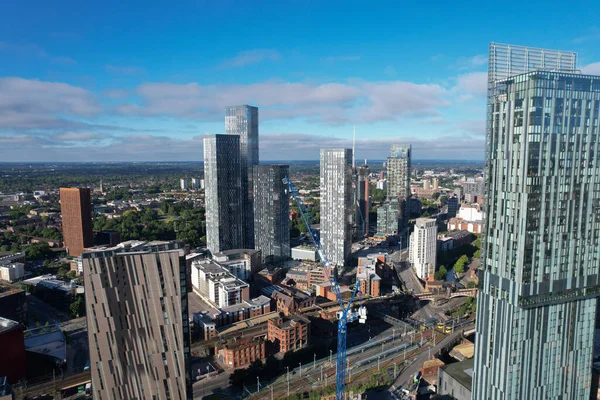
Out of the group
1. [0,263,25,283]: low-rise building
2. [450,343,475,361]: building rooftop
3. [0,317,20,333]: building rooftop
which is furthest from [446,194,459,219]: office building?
[0,317,20,333]: building rooftop

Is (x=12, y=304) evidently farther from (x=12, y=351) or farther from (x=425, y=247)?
(x=425, y=247)

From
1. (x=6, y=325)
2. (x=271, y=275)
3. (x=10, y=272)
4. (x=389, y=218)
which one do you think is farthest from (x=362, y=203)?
(x=6, y=325)

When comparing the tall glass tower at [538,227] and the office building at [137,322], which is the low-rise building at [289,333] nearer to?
the office building at [137,322]

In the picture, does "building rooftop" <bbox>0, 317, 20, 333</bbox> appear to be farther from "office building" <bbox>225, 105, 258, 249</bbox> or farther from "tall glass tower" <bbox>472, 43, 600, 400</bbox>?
"office building" <bbox>225, 105, 258, 249</bbox>

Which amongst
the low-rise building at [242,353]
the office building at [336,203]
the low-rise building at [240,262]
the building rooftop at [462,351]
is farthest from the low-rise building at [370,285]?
the low-rise building at [242,353]

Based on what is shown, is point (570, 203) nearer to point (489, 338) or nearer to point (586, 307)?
point (586, 307)
